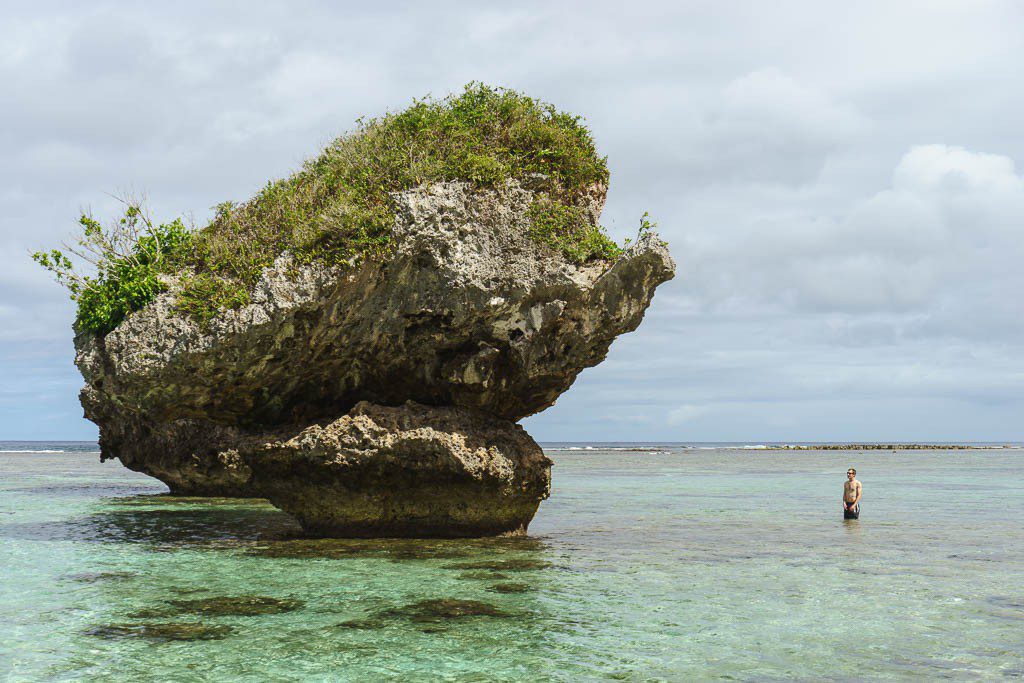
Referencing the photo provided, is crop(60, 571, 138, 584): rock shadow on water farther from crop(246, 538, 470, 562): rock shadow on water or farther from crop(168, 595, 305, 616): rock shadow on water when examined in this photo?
crop(246, 538, 470, 562): rock shadow on water

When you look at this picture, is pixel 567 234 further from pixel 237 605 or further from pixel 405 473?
pixel 237 605

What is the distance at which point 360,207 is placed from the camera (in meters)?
14.8

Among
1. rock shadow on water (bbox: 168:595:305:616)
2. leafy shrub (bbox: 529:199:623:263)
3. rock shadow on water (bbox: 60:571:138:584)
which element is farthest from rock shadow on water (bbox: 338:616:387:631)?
leafy shrub (bbox: 529:199:623:263)

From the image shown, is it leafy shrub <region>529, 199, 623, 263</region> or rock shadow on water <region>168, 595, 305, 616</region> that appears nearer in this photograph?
rock shadow on water <region>168, 595, 305, 616</region>

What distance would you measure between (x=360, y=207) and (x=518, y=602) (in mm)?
8114

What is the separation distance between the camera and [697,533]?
1830cm

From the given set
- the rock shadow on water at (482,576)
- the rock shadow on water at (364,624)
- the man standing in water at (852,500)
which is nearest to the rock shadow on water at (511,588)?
the rock shadow on water at (482,576)

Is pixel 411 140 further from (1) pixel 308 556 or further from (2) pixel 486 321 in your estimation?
(1) pixel 308 556

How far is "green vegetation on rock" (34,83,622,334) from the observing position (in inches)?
570

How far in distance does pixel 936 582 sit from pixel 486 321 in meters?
8.75

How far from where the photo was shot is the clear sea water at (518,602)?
7.74 m

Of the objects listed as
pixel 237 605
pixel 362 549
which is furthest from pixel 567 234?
pixel 237 605

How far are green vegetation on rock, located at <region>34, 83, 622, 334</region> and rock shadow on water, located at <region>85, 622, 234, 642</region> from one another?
6509 millimetres

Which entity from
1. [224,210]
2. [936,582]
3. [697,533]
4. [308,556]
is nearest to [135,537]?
[308,556]
